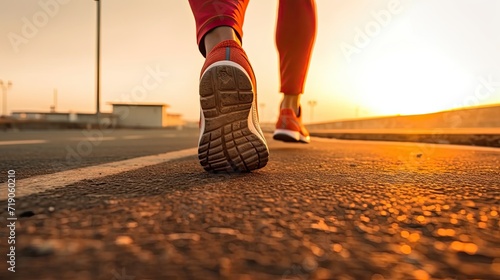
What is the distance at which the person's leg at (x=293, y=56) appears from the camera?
87.3 inches

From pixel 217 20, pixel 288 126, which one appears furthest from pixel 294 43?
pixel 217 20

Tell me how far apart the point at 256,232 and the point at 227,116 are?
62cm

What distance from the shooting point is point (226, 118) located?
42.2 inches

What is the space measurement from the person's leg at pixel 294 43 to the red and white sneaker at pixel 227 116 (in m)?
1.22

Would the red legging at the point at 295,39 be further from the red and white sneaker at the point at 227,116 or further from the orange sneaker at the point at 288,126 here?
the red and white sneaker at the point at 227,116

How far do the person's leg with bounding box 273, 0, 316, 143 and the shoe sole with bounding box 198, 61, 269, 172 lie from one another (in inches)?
49.7

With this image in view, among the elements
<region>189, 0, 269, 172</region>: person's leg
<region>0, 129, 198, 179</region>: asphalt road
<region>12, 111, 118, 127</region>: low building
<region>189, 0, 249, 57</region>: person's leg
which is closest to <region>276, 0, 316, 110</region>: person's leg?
<region>0, 129, 198, 179</region>: asphalt road

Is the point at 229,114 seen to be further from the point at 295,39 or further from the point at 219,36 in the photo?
the point at 295,39

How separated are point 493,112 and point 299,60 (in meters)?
12.8

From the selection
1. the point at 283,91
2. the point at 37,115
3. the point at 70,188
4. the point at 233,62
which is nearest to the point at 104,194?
the point at 70,188

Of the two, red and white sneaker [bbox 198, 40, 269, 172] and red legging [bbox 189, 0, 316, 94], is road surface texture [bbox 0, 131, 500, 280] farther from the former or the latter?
red legging [bbox 189, 0, 316, 94]

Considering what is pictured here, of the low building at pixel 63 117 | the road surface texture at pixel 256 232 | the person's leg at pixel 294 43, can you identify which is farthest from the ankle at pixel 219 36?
the low building at pixel 63 117

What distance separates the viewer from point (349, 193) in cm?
77

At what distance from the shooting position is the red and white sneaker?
107 cm
